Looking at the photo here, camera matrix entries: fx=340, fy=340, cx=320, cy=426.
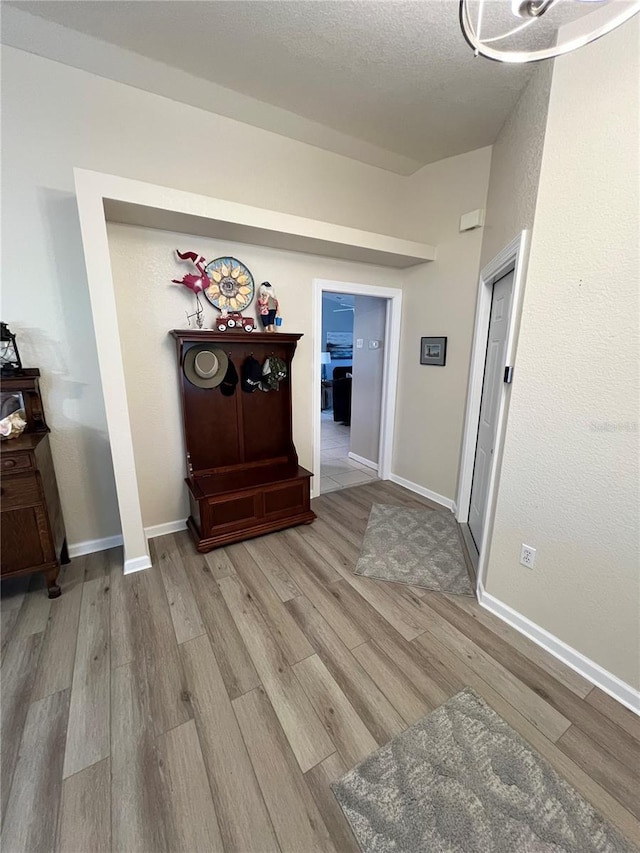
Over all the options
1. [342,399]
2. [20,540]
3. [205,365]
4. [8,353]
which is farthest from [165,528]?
[342,399]

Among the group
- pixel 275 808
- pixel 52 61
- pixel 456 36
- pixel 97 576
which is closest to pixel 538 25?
pixel 456 36

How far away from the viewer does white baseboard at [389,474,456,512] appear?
3244 mm

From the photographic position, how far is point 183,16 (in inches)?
65.1

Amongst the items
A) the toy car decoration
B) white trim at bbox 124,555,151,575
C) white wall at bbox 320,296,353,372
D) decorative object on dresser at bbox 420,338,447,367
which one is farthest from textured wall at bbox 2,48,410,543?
white wall at bbox 320,296,353,372

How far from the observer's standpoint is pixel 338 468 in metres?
4.32

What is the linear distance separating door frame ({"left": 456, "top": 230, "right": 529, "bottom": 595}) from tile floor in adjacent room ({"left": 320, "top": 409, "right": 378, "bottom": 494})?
4.00 ft

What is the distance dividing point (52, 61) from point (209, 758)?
11.6 ft

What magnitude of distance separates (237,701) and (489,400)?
2386 millimetres

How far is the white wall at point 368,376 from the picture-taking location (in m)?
3.89

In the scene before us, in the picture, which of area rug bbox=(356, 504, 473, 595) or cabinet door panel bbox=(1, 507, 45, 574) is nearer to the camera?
cabinet door panel bbox=(1, 507, 45, 574)

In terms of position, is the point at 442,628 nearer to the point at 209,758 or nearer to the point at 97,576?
the point at 209,758

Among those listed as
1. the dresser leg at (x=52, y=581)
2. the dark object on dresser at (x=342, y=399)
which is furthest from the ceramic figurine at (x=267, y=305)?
the dark object on dresser at (x=342, y=399)

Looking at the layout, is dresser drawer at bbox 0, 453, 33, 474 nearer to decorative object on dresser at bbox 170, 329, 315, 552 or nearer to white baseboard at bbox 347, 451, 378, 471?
decorative object on dresser at bbox 170, 329, 315, 552

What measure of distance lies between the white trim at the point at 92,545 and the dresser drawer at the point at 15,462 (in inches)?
34.8
